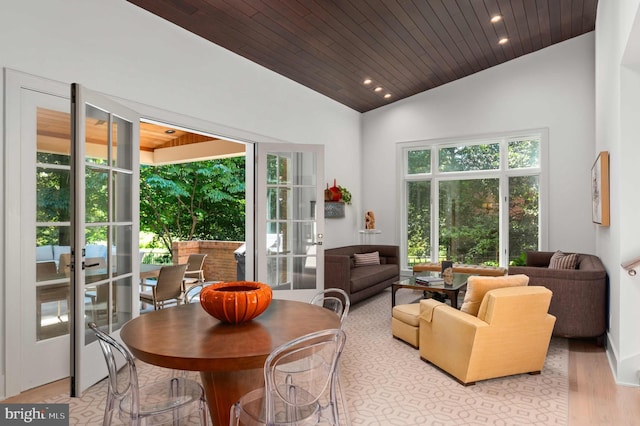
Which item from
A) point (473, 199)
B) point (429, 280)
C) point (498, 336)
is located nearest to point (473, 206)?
point (473, 199)

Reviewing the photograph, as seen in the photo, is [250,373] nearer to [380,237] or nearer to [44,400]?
[44,400]

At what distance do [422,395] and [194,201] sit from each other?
8.26 m

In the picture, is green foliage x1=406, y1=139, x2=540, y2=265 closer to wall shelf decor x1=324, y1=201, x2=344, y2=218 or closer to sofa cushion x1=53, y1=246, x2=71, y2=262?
wall shelf decor x1=324, y1=201, x2=344, y2=218

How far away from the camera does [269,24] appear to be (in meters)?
4.14

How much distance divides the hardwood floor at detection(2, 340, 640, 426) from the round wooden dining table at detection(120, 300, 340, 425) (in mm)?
1302

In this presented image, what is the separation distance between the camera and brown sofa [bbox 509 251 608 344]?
3.75m

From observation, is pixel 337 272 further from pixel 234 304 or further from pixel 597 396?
pixel 234 304

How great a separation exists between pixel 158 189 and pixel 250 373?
8428 mm

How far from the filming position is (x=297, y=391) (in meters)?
2.03

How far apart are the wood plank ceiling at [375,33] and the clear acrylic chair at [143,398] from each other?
3.07m

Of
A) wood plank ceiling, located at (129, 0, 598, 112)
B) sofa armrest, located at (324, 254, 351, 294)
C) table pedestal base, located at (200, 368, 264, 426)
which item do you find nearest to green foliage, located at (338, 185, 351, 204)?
wood plank ceiling, located at (129, 0, 598, 112)

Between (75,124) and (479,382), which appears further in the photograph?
(479,382)

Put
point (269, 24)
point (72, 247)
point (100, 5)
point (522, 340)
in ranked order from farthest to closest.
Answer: point (269, 24)
point (100, 5)
point (522, 340)
point (72, 247)

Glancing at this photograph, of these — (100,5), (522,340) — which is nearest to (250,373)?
(522,340)
